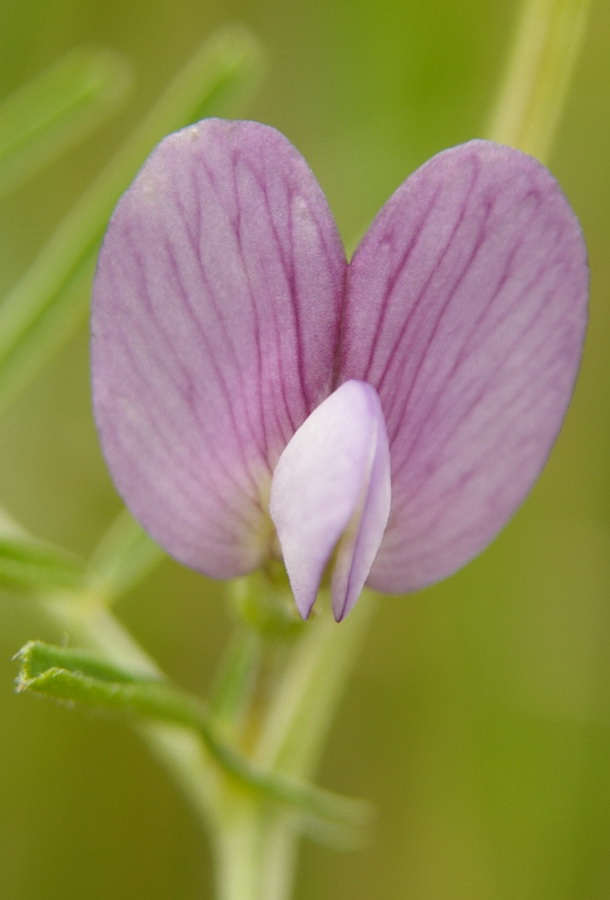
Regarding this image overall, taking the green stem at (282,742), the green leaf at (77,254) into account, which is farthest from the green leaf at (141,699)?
the green leaf at (77,254)

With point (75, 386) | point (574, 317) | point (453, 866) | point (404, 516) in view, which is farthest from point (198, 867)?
point (574, 317)

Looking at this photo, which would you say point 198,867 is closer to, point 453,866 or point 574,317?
point 453,866

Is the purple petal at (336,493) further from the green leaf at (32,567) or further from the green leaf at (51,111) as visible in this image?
the green leaf at (51,111)

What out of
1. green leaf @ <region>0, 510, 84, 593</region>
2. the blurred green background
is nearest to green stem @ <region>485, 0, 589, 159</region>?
green leaf @ <region>0, 510, 84, 593</region>

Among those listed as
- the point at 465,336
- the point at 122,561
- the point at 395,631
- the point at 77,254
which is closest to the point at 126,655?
the point at 122,561

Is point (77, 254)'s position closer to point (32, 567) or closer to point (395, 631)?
point (32, 567)

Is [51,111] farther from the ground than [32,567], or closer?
farther from the ground
